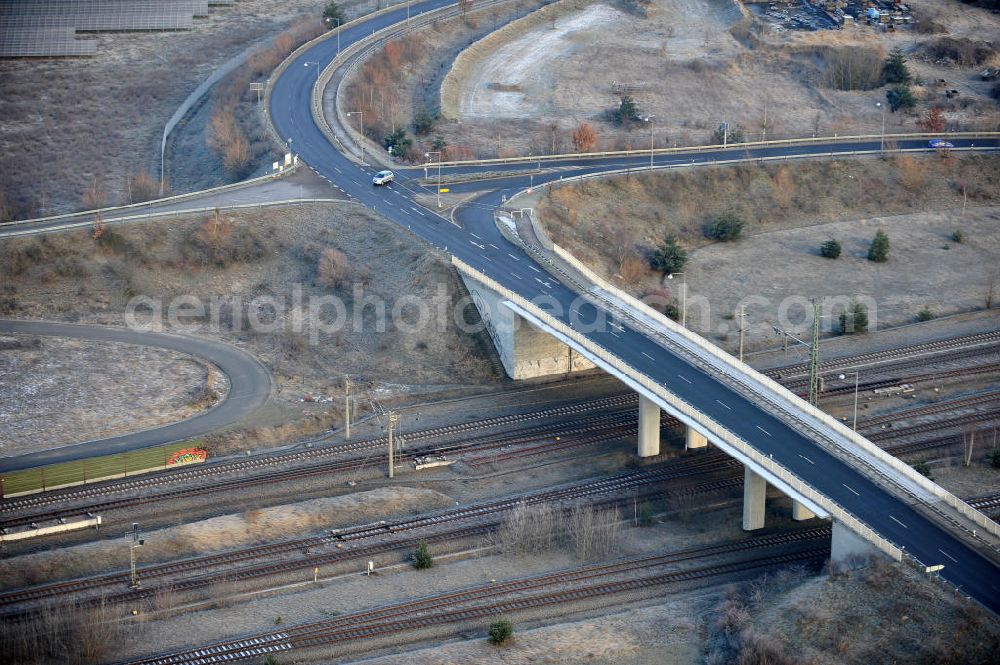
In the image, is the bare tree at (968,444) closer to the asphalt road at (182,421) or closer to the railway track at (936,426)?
the railway track at (936,426)

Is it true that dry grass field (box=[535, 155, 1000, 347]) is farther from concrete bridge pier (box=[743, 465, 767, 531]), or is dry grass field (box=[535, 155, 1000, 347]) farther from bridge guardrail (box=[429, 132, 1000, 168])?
concrete bridge pier (box=[743, 465, 767, 531])

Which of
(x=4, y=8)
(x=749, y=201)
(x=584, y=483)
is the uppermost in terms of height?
(x=4, y=8)

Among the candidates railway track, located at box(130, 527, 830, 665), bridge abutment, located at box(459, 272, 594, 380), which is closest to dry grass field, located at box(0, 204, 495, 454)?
bridge abutment, located at box(459, 272, 594, 380)

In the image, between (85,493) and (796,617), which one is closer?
(796,617)

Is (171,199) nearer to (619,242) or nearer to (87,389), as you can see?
(87,389)

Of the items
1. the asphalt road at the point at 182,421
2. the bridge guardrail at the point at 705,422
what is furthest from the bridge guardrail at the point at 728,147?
the asphalt road at the point at 182,421

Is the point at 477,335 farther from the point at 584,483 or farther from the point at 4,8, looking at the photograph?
the point at 4,8

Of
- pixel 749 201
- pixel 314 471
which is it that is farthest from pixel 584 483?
pixel 749 201
